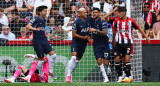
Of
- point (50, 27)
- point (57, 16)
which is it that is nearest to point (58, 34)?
point (50, 27)

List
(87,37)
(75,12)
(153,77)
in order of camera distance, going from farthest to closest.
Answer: (75,12) → (153,77) → (87,37)

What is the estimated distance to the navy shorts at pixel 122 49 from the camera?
12165 mm

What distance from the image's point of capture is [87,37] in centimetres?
1184

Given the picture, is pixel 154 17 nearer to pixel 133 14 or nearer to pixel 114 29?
pixel 133 14

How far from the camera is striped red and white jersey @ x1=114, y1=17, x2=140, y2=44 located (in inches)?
479

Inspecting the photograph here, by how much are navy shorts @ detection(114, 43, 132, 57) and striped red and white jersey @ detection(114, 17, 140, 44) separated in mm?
105

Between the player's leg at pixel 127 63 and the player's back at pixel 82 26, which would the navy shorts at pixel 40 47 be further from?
the player's leg at pixel 127 63

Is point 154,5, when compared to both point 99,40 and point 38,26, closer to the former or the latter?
point 99,40

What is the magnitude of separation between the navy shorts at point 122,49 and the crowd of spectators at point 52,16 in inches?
65.4

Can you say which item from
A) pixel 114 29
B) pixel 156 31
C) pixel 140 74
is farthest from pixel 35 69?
pixel 156 31

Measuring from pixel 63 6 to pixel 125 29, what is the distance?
9.32ft

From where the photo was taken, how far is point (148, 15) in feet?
48.2

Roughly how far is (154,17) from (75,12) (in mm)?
2754

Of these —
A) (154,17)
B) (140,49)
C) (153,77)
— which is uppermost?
(154,17)
